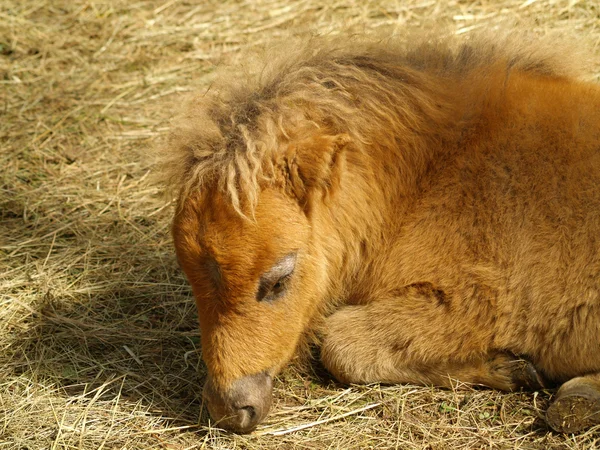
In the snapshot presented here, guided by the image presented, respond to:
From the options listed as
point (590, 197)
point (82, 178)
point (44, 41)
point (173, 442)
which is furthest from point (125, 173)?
point (590, 197)

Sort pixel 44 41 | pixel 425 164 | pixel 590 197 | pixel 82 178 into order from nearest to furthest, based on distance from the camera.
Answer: pixel 590 197, pixel 425 164, pixel 82 178, pixel 44 41

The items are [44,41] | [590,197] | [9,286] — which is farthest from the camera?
[44,41]

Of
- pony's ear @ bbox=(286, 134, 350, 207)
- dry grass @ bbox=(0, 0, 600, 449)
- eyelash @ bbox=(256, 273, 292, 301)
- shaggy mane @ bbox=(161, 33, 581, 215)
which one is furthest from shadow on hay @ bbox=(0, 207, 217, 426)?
pony's ear @ bbox=(286, 134, 350, 207)

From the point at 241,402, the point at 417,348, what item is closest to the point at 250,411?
the point at 241,402

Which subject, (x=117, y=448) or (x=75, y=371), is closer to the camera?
(x=117, y=448)

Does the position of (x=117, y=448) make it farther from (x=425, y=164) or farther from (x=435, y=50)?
(x=435, y=50)

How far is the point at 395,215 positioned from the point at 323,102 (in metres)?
0.80

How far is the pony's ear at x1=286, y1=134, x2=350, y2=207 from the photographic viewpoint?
12.3ft

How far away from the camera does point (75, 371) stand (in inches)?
184

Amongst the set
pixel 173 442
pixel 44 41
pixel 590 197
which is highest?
pixel 44 41

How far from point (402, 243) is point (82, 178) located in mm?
3418

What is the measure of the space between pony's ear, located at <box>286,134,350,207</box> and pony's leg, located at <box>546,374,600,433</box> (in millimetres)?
1690

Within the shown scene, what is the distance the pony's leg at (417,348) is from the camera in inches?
161

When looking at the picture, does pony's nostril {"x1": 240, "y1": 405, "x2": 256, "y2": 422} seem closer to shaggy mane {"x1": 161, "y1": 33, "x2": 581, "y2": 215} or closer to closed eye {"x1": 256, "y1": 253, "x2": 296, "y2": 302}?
closed eye {"x1": 256, "y1": 253, "x2": 296, "y2": 302}
